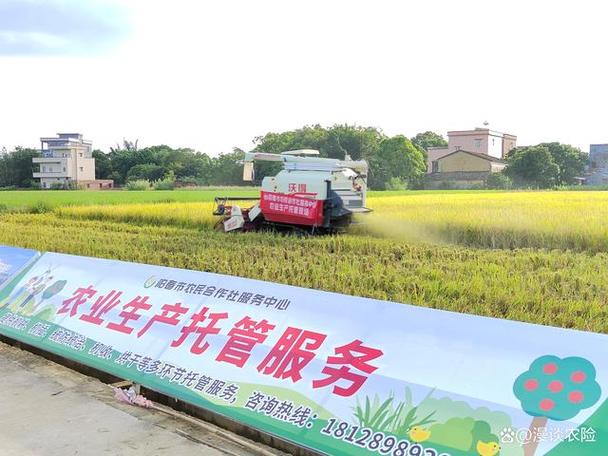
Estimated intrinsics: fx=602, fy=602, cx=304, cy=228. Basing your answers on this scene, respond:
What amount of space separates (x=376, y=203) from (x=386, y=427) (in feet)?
39.9

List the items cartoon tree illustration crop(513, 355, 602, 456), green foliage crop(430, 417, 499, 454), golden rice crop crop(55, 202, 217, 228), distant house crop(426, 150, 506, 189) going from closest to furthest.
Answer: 1. cartoon tree illustration crop(513, 355, 602, 456)
2. green foliage crop(430, 417, 499, 454)
3. golden rice crop crop(55, 202, 217, 228)
4. distant house crop(426, 150, 506, 189)

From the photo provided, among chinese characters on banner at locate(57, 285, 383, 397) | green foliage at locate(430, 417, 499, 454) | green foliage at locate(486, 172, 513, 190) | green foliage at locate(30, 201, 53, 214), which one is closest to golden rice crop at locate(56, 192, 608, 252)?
green foliage at locate(486, 172, 513, 190)

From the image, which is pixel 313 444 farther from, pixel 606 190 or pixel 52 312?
pixel 606 190

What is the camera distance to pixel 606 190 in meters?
15.6

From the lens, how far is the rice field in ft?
19.2

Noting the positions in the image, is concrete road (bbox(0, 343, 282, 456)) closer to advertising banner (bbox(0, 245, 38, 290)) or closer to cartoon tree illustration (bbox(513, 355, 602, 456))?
cartoon tree illustration (bbox(513, 355, 602, 456))

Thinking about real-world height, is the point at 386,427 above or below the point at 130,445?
above

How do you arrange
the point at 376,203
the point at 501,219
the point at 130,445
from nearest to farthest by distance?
the point at 130,445, the point at 501,219, the point at 376,203

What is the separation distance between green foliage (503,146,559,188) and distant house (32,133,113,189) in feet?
115

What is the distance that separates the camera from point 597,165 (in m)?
14.9

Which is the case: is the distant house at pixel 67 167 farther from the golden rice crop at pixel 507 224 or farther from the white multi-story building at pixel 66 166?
the golden rice crop at pixel 507 224

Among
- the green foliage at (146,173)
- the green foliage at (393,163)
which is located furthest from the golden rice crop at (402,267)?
the green foliage at (146,173)

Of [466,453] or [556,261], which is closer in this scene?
[466,453]

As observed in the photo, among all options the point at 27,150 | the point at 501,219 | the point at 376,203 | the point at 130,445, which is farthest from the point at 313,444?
the point at 27,150
